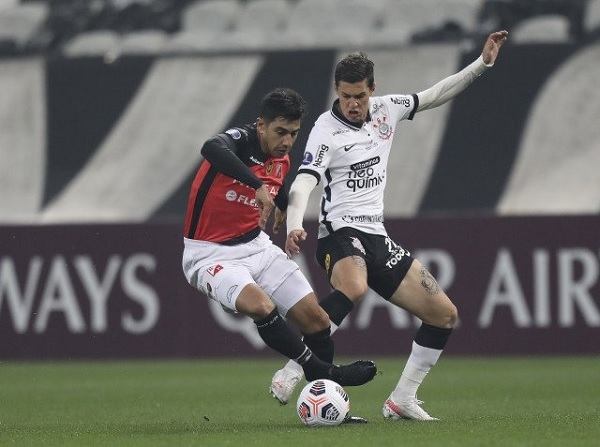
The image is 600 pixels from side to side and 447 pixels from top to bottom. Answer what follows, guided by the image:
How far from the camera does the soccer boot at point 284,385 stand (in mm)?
8453

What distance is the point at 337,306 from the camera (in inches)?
342

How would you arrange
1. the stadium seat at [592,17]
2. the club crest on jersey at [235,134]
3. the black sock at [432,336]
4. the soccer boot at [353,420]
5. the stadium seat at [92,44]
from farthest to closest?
the stadium seat at [92,44], the stadium seat at [592,17], the black sock at [432,336], the club crest on jersey at [235,134], the soccer boot at [353,420]

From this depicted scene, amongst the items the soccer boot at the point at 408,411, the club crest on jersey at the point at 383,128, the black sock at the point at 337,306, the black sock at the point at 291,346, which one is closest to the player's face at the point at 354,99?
the club crest on jersey at the point at 383,128

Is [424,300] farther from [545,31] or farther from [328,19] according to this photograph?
[328,19]

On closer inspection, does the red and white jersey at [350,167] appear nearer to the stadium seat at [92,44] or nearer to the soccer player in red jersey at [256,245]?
the soccer player in red jersey at [256,245]

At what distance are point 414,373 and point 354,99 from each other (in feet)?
5.96

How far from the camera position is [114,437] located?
26.7 ft

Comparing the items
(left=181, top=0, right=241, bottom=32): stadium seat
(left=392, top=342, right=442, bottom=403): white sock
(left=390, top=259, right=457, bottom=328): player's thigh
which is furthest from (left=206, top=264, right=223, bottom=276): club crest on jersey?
(left=181, top=0, right=241, bottom=32): stadium seat

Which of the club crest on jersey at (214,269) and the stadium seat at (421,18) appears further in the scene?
the stadium seat at (421,18)

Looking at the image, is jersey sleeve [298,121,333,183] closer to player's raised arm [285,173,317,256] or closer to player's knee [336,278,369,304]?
player's raised arm [285,173,317,256]

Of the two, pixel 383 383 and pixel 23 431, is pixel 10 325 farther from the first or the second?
pixel 23 431

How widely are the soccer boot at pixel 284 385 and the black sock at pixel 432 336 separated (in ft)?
3.05

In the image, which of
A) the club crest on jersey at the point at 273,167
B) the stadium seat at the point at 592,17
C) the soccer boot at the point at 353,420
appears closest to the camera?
the soccer boot at the point at 353,420

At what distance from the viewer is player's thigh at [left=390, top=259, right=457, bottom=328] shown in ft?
29.1
